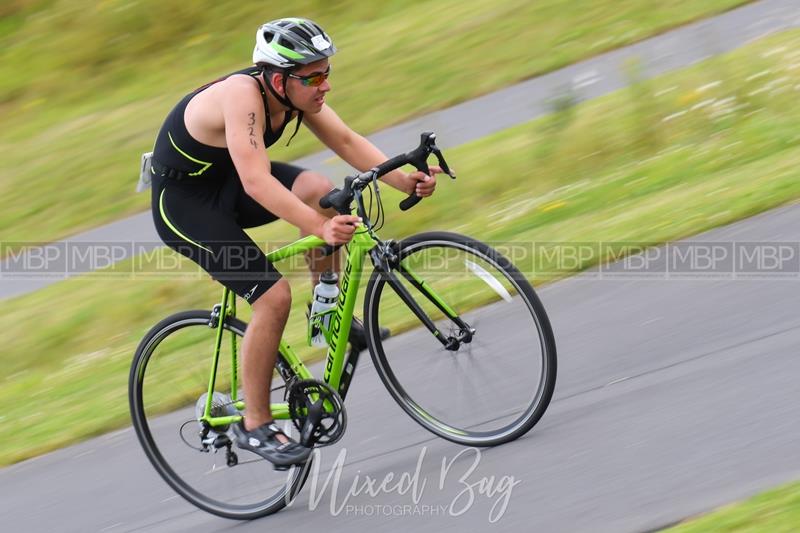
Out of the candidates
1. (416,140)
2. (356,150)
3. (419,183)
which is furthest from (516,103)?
(419,183)

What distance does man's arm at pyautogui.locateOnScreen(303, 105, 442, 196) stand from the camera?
15.5 ft

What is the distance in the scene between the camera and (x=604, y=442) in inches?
182

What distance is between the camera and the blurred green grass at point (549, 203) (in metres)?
6.95

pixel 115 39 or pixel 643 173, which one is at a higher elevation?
pixel 115 39

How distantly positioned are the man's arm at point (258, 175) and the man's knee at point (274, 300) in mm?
362

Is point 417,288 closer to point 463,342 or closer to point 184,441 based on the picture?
point 463,342

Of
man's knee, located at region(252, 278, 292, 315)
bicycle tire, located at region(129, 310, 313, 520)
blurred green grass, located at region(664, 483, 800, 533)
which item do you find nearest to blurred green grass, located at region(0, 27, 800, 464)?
bicycle tire, located at region(129, 310, 313, 520)

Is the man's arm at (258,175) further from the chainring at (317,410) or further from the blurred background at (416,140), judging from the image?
the blurred background at (416,140)

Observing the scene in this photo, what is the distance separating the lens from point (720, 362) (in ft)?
16.7

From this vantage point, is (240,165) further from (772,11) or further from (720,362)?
(772,11)

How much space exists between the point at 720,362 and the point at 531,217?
2.99 m

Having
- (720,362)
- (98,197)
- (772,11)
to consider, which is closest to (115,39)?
(98,197)

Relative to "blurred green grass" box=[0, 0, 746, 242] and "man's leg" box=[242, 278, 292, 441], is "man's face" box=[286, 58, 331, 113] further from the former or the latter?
"blurred green grass" box=[0, 0, 746, 242]

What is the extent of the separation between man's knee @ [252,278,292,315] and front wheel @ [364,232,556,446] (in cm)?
35
